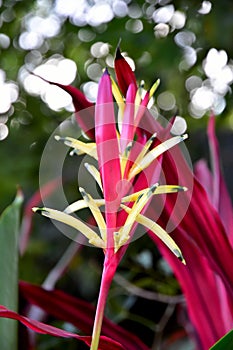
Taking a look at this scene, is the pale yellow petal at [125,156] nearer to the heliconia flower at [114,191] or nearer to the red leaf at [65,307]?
the heliconia flower at [114,191]

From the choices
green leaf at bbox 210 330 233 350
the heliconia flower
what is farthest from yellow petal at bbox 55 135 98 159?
green leaf at bbox 210 330 233 350

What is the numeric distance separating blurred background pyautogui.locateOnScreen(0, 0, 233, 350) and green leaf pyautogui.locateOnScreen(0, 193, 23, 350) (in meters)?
0.18

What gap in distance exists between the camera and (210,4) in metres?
0.65

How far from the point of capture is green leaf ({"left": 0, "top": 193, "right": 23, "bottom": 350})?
364 mm

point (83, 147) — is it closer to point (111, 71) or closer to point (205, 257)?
point (205, 257)

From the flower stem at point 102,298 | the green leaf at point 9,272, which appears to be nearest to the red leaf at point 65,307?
the green leaf at point 9,272

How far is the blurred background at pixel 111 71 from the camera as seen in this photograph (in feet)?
2.17

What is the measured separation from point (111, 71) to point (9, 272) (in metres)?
0.42

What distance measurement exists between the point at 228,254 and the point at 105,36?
0.37 m

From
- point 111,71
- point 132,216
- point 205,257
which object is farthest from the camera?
point 111,71

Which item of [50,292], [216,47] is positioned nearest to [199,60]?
[216,47]

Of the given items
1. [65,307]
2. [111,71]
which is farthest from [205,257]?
[111,71]

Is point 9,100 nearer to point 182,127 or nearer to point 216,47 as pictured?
point 182,127

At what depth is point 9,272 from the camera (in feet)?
1.22
